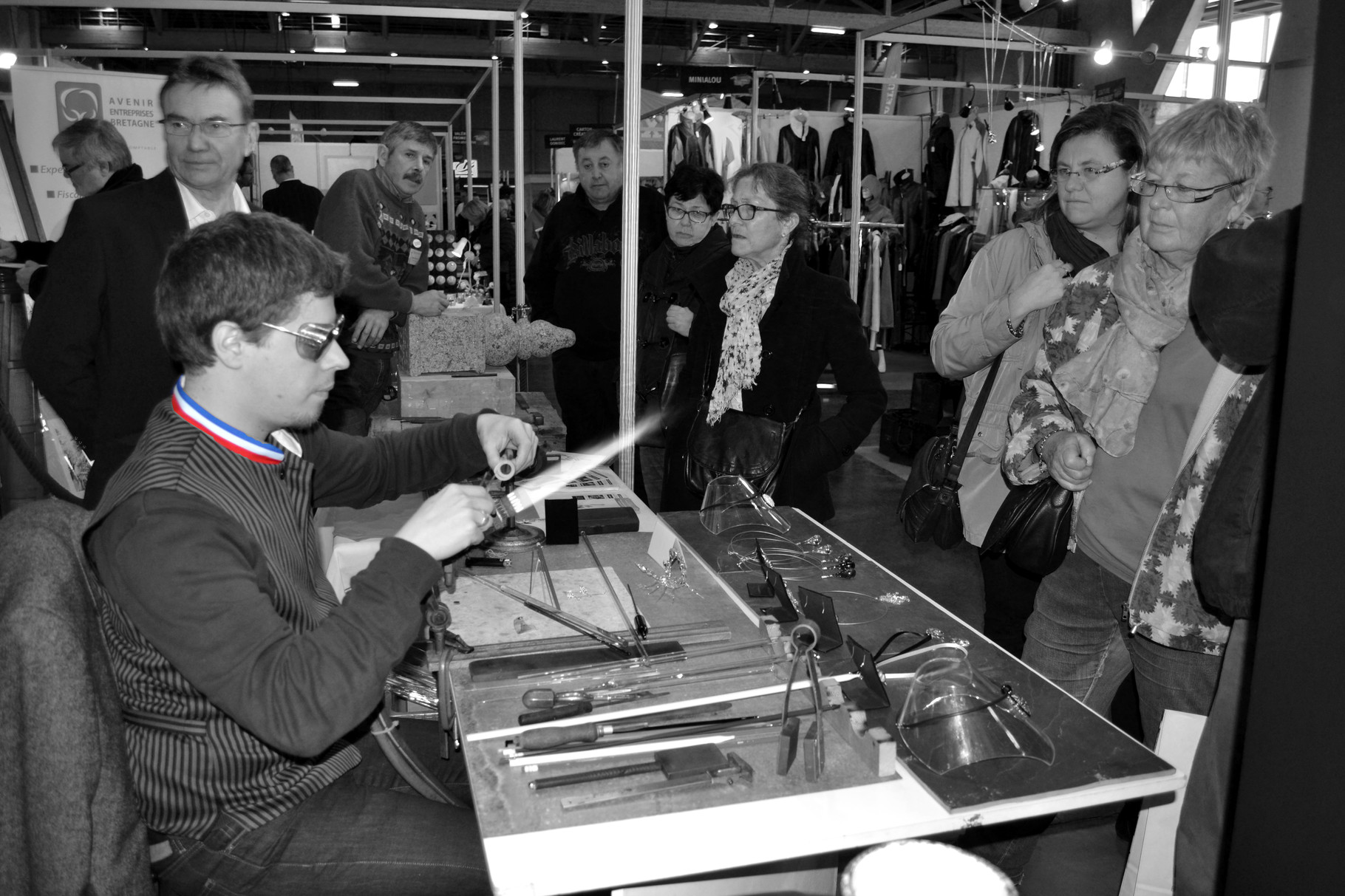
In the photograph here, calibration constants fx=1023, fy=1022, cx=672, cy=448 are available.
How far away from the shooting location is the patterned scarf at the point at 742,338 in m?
3.08

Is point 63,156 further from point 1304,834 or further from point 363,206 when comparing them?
point 1304,834

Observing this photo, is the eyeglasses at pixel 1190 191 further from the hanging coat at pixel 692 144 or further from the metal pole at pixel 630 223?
the hanging coat at pixel 692 144

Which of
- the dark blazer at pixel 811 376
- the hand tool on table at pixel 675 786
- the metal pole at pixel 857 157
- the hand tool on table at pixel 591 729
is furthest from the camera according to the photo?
the metal pole at pixel 857 157

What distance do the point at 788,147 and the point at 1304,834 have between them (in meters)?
9.91

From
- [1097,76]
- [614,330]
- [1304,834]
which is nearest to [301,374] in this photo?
[1304,834]

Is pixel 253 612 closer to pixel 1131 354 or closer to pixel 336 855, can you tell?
pixel 336 855

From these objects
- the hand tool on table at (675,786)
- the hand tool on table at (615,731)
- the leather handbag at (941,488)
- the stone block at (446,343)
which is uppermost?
the stone block at (446,343)

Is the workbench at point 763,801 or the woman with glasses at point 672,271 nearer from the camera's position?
the workbench at point 763,801

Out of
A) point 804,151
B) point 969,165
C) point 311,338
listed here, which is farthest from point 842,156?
point 311,338

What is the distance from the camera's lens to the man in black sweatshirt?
453cm

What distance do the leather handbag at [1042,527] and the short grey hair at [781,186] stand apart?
1.31 meters

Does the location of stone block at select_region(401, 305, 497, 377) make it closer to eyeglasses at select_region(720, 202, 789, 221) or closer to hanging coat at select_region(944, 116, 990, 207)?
eyeglasses at select_region(720, 202, 789, 221)

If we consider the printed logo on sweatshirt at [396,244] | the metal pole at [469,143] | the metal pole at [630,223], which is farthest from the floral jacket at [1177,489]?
the metal pole at [469,143]

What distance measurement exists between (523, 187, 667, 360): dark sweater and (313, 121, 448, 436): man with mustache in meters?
0.59
